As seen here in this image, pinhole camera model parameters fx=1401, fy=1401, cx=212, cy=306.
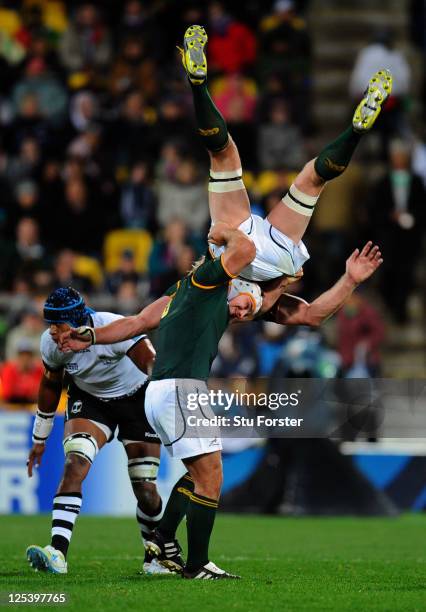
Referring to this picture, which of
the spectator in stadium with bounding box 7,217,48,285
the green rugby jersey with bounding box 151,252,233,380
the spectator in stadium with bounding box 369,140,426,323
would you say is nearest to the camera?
the green rugby jersey with bounding box 151,252,233,380

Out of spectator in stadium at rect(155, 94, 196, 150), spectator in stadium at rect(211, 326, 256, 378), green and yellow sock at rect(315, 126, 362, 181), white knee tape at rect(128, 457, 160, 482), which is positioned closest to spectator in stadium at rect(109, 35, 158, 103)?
spectator in stadium at rect(155, 94, 196, 150)

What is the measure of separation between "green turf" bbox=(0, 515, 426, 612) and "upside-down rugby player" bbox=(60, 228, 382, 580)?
1.49 feet

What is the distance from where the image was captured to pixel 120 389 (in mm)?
10414

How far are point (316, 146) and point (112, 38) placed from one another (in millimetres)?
3959

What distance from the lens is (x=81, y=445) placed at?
32.7ft

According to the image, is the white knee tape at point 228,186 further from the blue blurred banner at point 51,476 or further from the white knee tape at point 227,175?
the blue blurred banner at point 51,476

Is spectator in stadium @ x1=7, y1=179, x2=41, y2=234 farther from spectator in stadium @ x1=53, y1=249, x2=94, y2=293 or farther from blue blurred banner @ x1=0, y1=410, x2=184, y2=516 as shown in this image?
blue blurred banner @ x1=0, y1=410, x2=184, y2=516

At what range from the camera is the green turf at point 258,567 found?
817 cm

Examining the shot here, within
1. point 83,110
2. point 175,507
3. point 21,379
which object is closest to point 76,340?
point 175,507

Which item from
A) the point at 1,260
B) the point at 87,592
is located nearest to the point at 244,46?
the point at 1,260

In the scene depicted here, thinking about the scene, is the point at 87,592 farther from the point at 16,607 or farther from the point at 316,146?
the point at 316,146

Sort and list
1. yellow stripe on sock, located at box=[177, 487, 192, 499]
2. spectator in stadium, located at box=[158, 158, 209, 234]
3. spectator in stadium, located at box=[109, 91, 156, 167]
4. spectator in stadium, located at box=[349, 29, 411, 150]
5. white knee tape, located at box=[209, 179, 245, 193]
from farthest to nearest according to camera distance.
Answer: spectator in stadium, located at box=[109, 91, 156, 167] → spectator in stadium, located at box=[349, 29, 411, 150] → spectator in stadium, located at box=[158, 158, 209, 234] → white knee tape, located at box=[209, 179, 245, 193] → yellow stripe on sock, located at box=[177, 487, 192, 499]

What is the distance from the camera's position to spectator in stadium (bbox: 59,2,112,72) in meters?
22.5

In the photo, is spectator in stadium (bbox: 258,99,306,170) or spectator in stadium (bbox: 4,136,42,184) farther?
spectator in stadium (bbox: 258,99,306,170)
